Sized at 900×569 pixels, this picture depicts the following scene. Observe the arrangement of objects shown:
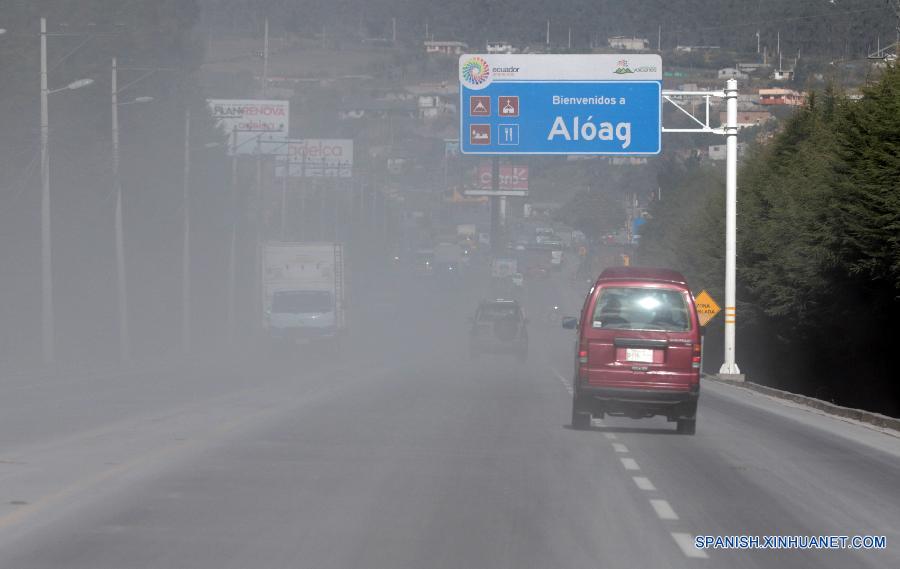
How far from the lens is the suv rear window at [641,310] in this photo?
75.0ft

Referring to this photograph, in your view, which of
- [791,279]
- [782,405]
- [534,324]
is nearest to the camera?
[782,405]

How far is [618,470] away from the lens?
17062 mm

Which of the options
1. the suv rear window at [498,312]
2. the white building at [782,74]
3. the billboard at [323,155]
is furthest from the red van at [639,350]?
the white building at [782,74]

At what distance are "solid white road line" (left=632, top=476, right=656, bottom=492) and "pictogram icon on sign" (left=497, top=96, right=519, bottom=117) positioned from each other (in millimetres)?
31509

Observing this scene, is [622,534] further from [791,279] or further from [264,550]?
[791,279]

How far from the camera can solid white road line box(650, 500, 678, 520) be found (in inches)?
520

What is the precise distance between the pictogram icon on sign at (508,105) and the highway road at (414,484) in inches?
679

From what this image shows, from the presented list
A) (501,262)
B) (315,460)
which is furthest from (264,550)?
(501,262)

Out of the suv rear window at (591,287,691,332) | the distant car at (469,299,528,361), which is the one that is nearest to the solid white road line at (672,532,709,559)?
A: the suv rear window at (591,287,691,332)

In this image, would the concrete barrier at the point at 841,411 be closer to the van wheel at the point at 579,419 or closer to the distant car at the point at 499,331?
the van wheel at the point at 579,419

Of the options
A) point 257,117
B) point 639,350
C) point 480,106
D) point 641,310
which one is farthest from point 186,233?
point 257,117

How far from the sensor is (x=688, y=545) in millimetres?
11648

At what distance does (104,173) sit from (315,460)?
171 ft

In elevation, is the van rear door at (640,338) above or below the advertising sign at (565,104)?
below
